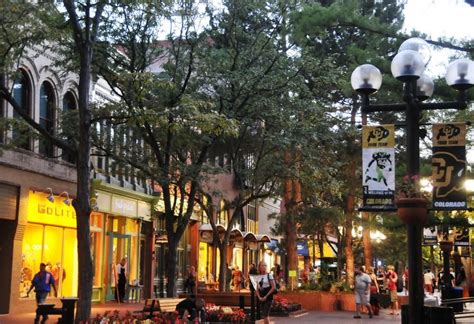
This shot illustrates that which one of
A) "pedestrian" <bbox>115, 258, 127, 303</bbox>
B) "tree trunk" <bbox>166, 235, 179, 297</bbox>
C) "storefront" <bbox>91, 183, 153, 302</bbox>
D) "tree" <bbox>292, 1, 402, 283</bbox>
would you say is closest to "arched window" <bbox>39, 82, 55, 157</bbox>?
"storefront" <bbox>91, 183, 153, 302</bbox>

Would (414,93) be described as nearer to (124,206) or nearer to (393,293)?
(393,293)

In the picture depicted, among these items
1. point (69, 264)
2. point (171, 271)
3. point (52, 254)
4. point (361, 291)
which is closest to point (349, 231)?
A: point (361, 291)

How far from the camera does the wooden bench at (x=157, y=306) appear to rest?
1517 centimetres

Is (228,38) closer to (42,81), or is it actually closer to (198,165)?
(198,165)

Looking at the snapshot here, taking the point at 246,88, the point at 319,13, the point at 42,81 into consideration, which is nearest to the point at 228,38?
the point at 246,88

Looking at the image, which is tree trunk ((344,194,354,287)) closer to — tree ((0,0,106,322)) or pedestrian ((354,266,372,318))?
pedestrian ((354,266,372,318))

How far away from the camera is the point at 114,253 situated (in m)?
29.3

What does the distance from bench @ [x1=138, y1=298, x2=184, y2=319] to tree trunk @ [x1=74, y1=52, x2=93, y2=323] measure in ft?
7.49

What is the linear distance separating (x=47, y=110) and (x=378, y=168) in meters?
15.6

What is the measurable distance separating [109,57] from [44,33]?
5.52 metres

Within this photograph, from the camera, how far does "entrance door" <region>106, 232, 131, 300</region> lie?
28.4 metres

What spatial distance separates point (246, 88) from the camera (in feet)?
69.1

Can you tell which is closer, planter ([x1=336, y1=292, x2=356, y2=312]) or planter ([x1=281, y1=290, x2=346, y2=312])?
planter ([x1=281, y1=290, x2=346, y2=312])

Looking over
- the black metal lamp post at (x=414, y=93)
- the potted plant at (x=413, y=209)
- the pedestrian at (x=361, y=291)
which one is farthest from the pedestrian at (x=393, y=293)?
the potted plant at (x=413, y=209)
